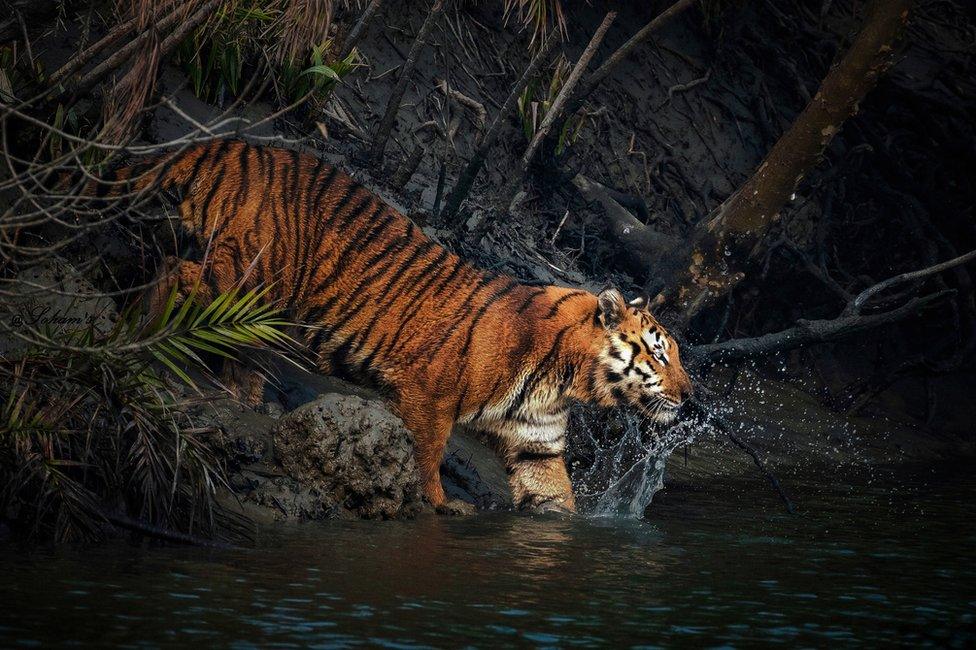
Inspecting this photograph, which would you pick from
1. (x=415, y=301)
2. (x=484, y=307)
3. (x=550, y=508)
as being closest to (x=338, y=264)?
(x=415, y=301)

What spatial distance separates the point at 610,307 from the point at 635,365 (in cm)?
39

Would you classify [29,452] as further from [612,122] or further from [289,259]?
[612,122]

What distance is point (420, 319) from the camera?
7520mm

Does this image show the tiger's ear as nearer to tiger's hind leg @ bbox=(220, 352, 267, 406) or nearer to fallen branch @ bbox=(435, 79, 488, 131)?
tiger's hind leg @ bbox=(220, 352, 267, 406)

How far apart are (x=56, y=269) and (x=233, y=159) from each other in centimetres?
133

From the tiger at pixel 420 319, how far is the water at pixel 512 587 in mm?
603

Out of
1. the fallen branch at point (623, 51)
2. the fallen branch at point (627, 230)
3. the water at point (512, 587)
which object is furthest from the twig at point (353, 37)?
the water at point (512, 587)

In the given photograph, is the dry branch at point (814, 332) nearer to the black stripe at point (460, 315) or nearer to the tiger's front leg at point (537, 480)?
the tiger's front leg at point (537, 480)

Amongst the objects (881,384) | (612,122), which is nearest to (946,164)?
(881,384)

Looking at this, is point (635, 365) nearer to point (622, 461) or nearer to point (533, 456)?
point (533, 456)

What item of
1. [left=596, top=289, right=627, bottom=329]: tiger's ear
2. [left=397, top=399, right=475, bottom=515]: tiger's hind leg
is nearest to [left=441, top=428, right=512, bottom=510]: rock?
[left=397, top=399, right=475, bottom=515]: tiger's hind leg

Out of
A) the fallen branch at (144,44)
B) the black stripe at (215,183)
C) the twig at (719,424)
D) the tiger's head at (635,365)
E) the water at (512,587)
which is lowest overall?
the water at (512,587)

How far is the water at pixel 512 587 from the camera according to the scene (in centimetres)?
414

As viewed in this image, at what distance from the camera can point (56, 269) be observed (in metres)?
6.82
